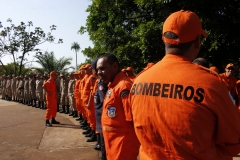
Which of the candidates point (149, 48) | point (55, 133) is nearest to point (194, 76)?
point (55, 133)

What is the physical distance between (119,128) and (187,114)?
1.42m

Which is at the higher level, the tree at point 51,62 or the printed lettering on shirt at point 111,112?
the tree at point 51,62

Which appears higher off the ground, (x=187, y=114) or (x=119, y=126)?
(x=187, y=114)

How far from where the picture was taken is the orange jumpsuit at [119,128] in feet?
9.43

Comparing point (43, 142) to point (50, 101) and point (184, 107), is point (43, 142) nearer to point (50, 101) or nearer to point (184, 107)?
point (50, 101)

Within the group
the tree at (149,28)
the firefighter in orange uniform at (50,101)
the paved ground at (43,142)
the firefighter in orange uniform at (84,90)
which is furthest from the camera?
the firefighter in orange uniform at (50,101)

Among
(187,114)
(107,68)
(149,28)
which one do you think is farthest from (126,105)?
(149,28)

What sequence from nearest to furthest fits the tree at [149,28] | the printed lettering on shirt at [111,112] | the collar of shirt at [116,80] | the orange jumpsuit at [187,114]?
1. the orange jumpsuit at [187,114]
2. the printed lettering on shirt at [111,112]
3. the collar of shirt at [116,80]
4. the tree at [149,28]

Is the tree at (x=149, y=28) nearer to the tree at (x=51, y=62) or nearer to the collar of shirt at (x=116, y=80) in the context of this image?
the collar of shirt at (x=116, y=80)

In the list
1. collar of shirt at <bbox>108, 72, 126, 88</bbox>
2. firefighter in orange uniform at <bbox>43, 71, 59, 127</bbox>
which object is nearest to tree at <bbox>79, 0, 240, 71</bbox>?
firefighter in orange uniform at <bbox>43, 71, 59, 127</bbox>

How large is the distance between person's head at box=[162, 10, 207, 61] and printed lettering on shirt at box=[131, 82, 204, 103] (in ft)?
0.79

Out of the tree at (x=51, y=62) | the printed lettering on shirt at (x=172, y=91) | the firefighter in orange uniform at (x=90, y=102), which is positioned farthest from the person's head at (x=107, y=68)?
the tree at (x=51, y=62)

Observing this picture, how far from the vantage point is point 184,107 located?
5.24 ft

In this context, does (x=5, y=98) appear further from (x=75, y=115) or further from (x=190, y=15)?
(x=190, y=15)
